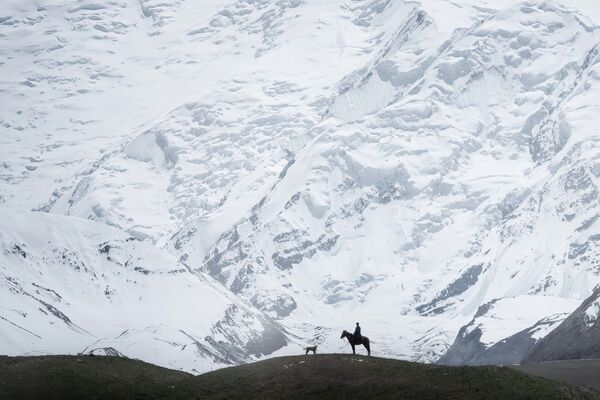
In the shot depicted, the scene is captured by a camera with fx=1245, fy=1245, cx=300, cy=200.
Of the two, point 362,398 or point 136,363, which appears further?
point 136,363

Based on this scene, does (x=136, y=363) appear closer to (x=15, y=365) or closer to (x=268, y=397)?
(x=15, y=365)

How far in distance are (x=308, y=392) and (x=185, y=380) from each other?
12377mm

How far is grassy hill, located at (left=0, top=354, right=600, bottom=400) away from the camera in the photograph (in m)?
89.4

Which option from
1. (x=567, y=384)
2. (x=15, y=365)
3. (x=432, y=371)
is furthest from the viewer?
(x=15, y=365)

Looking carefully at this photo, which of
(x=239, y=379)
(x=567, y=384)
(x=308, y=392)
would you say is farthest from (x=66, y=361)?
(x=567, y=384)

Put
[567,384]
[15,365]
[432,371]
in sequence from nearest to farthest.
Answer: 1. [567,384]
2. [432,371]
3. [15,365]

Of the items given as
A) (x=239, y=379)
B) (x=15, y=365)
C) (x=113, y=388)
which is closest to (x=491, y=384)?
(x=239, y=379)

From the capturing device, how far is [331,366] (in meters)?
96.7

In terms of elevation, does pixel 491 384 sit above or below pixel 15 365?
above

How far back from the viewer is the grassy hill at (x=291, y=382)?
8938 centimetres

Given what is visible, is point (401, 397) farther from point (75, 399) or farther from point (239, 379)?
point (75, 399)

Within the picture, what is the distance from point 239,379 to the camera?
97.1 m

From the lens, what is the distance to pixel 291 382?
94062 millimetres

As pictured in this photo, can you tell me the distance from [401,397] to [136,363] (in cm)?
2705
